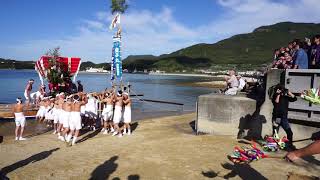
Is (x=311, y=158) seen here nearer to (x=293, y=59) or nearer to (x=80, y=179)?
(x=293, y=59)

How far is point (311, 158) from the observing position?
1027 cm

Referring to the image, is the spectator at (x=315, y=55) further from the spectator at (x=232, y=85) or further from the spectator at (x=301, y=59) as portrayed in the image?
the spectator at (x=232, y=85)

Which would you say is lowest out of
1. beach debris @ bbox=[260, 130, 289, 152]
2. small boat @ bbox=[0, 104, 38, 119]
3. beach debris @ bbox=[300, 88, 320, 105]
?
small boat @ bbox=[0, 104, 38, 119]

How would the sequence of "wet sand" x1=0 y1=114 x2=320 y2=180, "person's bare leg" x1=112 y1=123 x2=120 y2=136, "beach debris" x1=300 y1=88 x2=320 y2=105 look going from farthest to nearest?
"person's bare leg" x1=112 y1=123 x2=120 y2=136 < "wet sand" x1=0 y1=114 x2=320 y2=180 < "beach debris" x1=300 y1=88 x2=320 y2=105

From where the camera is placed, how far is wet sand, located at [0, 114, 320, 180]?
9.30 metres

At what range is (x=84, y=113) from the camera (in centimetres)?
1694

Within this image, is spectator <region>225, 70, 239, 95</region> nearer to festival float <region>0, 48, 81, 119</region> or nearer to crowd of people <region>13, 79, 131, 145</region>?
crowd of people <region>13, 79, 131, 145</region>

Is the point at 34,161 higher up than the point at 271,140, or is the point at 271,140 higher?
the point at 271,140

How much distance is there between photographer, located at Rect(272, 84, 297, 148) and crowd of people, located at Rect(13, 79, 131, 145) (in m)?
6.33

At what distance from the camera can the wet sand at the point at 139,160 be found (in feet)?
30.5

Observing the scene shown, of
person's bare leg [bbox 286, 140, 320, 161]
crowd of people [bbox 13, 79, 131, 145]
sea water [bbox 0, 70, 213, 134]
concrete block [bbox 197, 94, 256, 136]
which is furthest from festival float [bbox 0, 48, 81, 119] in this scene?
person's bare leg [bbox 286, 140, 320, 161]

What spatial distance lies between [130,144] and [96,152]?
4.97 ft

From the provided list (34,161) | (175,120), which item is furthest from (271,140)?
(175,120)

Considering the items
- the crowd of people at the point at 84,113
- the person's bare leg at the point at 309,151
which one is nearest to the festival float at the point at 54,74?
the crowd of people at the point at 84,113
